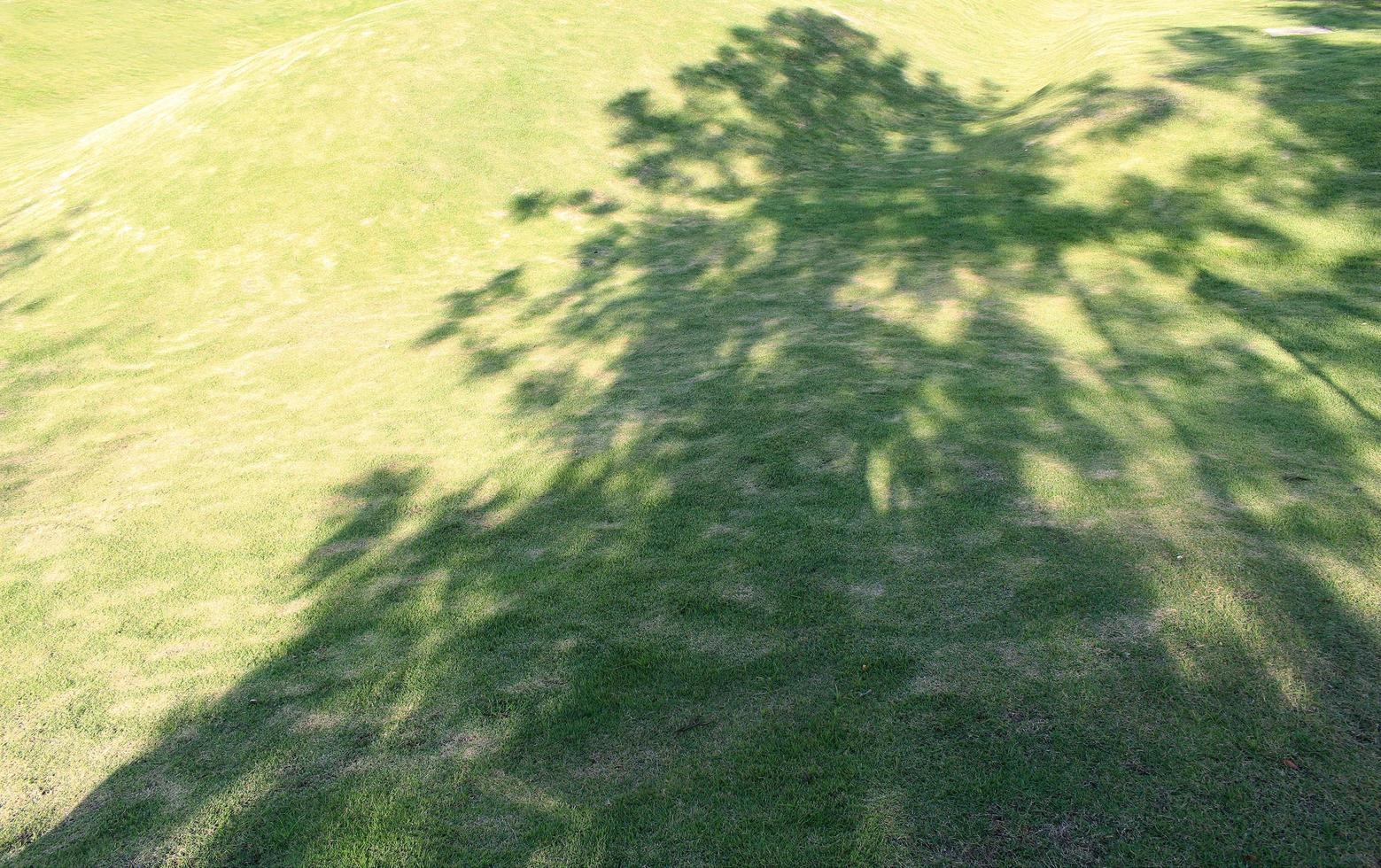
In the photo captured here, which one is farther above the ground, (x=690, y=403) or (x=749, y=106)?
(x=749, y=106)

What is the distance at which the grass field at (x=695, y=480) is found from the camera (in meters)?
3.02

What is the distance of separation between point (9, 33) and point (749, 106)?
20.8 meters

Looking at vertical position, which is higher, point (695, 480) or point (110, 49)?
point (110, 49)

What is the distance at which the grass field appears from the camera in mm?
3023

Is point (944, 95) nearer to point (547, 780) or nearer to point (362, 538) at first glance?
point (362, 538)

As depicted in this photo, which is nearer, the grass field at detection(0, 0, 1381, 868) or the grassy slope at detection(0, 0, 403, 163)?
the grass field at detection(0, 0, 1381, 868)

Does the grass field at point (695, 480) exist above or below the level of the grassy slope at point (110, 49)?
below

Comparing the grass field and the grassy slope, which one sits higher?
the grassy slope

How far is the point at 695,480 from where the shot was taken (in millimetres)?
5184

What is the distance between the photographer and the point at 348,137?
1154 centimetres

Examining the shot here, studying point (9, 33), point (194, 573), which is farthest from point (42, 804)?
point (9, 33)

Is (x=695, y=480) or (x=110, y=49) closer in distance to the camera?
(x=695, y=480)

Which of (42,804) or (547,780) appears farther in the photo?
(42,804)

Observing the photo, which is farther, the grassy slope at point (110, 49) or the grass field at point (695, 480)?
the grassy slope at point (110, 49)
